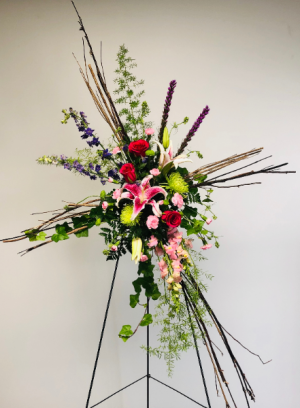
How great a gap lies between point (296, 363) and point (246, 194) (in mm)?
893

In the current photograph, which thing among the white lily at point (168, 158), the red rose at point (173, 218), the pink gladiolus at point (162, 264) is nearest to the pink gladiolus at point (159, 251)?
the pink gladiolus at point (162, 264)

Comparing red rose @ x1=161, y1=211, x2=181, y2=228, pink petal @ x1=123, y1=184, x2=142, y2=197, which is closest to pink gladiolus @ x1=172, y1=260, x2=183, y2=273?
red rose @ x1=161, y1=211, x2=181, y2=228

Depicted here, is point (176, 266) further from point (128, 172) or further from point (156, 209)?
point (128, 172)

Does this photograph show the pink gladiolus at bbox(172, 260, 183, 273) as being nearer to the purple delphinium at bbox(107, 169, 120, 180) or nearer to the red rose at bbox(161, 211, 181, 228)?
the red rose at bbox(161, 211, 181, 228)

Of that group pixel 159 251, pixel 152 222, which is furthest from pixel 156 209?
pixel 159 251

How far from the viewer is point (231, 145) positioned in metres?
1.44

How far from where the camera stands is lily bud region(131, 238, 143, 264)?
811mm

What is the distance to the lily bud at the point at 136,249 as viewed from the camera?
0.81 meters

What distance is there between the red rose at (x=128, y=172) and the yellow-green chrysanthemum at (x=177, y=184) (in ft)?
0.37

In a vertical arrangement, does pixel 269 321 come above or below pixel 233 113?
below

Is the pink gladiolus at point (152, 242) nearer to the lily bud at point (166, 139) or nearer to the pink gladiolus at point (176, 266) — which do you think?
the pink gladiolus at point (176, 266)

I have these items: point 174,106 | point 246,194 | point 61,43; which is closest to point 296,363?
point 246,194

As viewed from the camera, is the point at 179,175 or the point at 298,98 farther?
the point at 298,98

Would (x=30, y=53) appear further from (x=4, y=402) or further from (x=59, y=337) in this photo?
(x=4, y=402)
